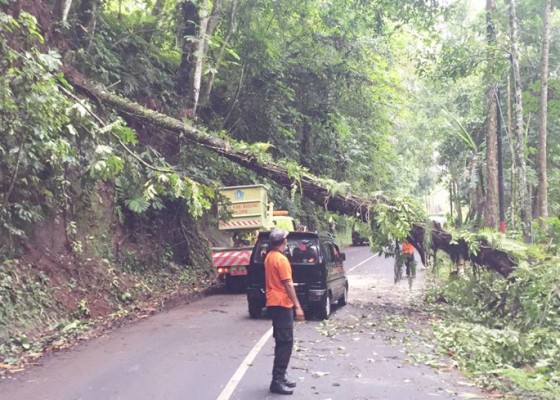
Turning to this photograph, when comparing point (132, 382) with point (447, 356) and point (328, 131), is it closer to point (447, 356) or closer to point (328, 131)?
point (447, 356)

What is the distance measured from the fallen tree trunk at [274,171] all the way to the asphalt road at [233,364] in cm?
211

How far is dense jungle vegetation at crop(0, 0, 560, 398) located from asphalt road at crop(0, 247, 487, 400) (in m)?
0.77

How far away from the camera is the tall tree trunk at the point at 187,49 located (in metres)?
18.3

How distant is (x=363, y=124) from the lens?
101 ft

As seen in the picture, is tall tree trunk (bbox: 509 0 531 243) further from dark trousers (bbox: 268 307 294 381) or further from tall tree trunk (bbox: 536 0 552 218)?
dark trousers (bbox: 268 307 294 381)

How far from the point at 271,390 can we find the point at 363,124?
25.2m

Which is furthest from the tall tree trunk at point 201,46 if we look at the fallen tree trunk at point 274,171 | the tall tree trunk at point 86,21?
the fallen tree trunk at point 274,171

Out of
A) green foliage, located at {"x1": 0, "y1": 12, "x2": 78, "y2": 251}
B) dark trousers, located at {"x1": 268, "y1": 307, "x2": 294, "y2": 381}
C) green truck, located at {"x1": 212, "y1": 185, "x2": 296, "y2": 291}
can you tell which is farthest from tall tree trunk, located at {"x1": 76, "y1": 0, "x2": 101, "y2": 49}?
dark trousers, located at {"x1": 268, "y1": 307, "x2": 294, "y2": 381}

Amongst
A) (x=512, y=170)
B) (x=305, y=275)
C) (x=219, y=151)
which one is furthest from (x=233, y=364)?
(x=512, y=170)

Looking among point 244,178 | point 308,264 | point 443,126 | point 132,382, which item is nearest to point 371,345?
point 308,264

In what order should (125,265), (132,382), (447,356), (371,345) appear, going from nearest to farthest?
(132,382) < (447,356) < (371,345) < (125,265)

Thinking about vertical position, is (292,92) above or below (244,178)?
above

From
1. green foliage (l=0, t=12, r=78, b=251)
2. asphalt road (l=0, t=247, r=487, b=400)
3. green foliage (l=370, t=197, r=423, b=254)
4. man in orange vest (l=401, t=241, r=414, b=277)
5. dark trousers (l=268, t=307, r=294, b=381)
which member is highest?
green foliage (l=0, t=12, r=78, b=251)

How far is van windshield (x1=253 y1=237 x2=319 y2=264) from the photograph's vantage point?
11953 mm
